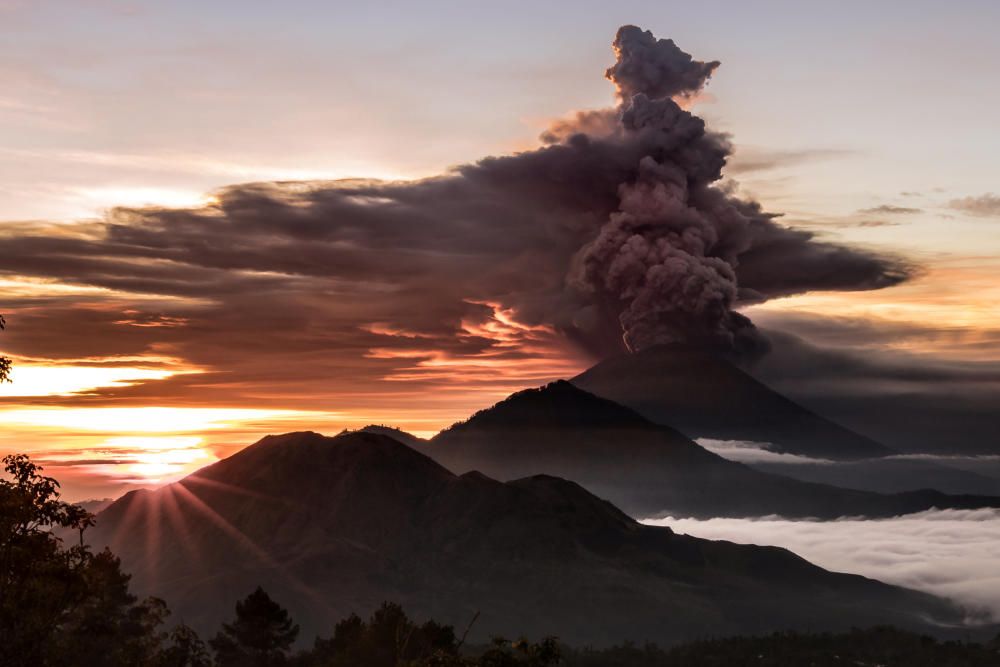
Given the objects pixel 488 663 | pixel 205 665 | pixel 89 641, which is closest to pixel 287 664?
pixel 205 665

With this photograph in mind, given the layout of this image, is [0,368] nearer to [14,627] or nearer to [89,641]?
[14,627]

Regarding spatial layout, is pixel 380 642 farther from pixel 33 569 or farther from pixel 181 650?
pixel 33 569

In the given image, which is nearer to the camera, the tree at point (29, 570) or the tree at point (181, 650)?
the tree at point (29, 570)

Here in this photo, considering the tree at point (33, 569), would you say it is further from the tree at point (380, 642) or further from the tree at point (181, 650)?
the tree at point (380, 642)

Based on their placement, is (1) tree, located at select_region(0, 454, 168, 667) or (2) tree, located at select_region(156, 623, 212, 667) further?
(2) tree, located at select_region(156, 623, 212, 667)

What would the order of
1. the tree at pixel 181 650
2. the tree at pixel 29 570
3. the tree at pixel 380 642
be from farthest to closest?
the tree at pixel 380 642 → the tree at pixel 181 650 → the tree at pixel 29 570

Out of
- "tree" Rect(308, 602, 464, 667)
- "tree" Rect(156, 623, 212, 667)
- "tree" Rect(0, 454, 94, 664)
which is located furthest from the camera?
"tree" Rect(308, 602, 464, 667)

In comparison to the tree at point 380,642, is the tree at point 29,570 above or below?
above

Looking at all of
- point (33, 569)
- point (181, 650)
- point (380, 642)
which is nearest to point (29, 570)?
point (33, 569)

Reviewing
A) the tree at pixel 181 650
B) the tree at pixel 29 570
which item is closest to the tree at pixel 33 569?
the tree at pixel 29 570

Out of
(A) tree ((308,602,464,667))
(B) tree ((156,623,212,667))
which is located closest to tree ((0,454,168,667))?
(B) tree ((156,623,212,667))

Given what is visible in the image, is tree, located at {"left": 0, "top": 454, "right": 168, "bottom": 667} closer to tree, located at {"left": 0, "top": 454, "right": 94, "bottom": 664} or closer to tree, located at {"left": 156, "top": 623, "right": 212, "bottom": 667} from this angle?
tree, located at {"left": 0, "top": 454, "right": 94, "bottom": 664}

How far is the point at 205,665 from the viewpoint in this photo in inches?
3578

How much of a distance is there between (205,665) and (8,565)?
62.2 metres
